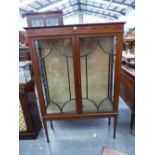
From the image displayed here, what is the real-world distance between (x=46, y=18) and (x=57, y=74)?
1725 mm

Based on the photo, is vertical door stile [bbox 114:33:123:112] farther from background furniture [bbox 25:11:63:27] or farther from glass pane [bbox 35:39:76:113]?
background furniture [bbox 25:11:63:27]

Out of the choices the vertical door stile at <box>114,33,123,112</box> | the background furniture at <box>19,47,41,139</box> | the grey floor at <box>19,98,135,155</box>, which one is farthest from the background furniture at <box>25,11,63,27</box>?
the grey floor at <box>19,98,135,155</box>

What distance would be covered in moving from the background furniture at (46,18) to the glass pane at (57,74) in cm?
152

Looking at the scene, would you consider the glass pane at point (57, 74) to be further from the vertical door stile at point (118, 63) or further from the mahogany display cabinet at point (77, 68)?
the vertical door stile at point (118, 63)

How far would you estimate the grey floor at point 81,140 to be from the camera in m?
1.60

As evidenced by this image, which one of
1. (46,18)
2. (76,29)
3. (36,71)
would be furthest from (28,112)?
(46,18)

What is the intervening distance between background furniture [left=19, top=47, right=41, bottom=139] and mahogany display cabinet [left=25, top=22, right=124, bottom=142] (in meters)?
0.20

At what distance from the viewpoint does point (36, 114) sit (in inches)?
73.9

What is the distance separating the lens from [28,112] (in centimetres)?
166

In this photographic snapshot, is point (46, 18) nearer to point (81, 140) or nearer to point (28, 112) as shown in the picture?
point (28, 112)
